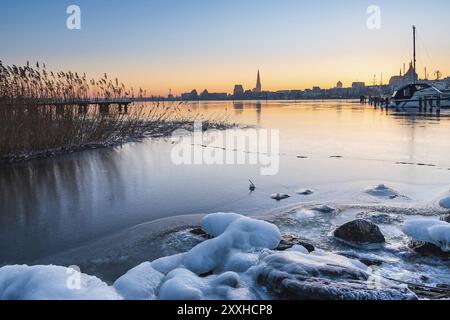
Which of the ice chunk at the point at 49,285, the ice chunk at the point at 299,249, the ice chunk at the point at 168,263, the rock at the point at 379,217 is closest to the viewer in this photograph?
the ice chunk at the point at 49,285

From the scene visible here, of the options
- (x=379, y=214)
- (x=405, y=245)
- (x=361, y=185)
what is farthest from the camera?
(x=361, y=185)

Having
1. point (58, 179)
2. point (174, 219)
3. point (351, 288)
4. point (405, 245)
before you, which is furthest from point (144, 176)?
point (351, 288)

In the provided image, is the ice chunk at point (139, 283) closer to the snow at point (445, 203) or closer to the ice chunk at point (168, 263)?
the ice chunk at point (168, 263)

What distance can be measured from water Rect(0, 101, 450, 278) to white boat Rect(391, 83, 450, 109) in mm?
32793

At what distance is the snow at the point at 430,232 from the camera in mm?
4891

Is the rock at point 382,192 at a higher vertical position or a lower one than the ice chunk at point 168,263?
higher

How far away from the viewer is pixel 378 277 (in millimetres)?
4074

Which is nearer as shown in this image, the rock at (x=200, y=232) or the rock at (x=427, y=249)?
the rock at (x=427, y=249)

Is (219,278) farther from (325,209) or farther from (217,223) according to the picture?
(325,209)

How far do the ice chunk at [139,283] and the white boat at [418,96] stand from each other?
45.2m

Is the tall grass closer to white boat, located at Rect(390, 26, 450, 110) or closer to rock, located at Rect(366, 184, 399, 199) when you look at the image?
rock, located at Rect(366, 184, 399, 199)

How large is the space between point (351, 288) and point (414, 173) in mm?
7461

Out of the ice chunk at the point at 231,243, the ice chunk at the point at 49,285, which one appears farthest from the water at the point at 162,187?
the ice chunk at the point at 49,285
